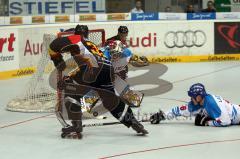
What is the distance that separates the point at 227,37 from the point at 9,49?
6294mm

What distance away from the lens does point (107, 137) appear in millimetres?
7594

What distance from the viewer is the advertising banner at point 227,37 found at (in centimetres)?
1648

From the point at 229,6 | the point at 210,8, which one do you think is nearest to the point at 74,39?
the point at 210,8

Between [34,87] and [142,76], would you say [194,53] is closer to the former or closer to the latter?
[142,76]

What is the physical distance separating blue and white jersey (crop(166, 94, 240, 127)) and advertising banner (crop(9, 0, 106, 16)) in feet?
25.0

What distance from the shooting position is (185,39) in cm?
1633

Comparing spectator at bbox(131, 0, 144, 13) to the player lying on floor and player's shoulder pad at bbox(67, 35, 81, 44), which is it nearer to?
the player lying on floor

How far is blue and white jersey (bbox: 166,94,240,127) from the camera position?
7746mm

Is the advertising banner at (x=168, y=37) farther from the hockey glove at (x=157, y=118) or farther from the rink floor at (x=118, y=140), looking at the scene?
the hockey glove at (x=157, y=118)

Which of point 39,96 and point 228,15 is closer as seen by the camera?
point 39,96

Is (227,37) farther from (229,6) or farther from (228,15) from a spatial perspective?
(229,6)

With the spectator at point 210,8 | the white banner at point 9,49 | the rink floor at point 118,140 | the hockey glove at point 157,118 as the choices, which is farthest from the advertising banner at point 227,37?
the hockey glove at point 157,118

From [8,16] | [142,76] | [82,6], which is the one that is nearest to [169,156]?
[142,76]

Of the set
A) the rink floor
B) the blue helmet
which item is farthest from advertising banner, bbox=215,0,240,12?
the blue helmet
